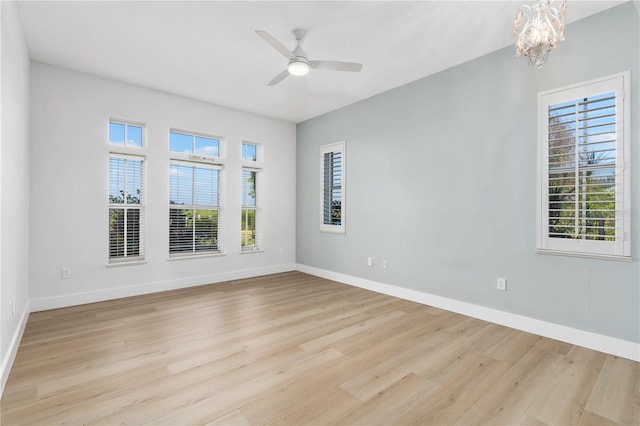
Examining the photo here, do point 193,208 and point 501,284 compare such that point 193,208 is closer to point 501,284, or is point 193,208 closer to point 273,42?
point 273,42

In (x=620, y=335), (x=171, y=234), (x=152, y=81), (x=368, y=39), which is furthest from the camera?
(x=171, y=234)

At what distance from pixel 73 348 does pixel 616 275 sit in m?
4.72

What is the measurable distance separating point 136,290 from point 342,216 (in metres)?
3.26

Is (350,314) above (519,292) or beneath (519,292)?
beneath

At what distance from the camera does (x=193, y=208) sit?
5.17 m

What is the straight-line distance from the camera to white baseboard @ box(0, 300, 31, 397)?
2141 mm

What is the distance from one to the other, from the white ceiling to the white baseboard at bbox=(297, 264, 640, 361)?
8.74ft

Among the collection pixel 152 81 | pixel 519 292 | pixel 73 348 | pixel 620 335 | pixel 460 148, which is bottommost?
pixel 73 348

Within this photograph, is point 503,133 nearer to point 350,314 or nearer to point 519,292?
point 519,292

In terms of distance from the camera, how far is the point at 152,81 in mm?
4309

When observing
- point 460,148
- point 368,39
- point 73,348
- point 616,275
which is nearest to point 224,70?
point 368,39

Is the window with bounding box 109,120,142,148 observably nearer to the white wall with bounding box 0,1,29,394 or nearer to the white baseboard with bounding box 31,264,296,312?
the white wall with bounding box 0,1,29,394

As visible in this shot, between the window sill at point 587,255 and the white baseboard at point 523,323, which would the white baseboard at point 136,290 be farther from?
the window sill at point 587,255

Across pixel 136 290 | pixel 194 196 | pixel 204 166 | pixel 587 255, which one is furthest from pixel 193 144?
pixel 587 255
